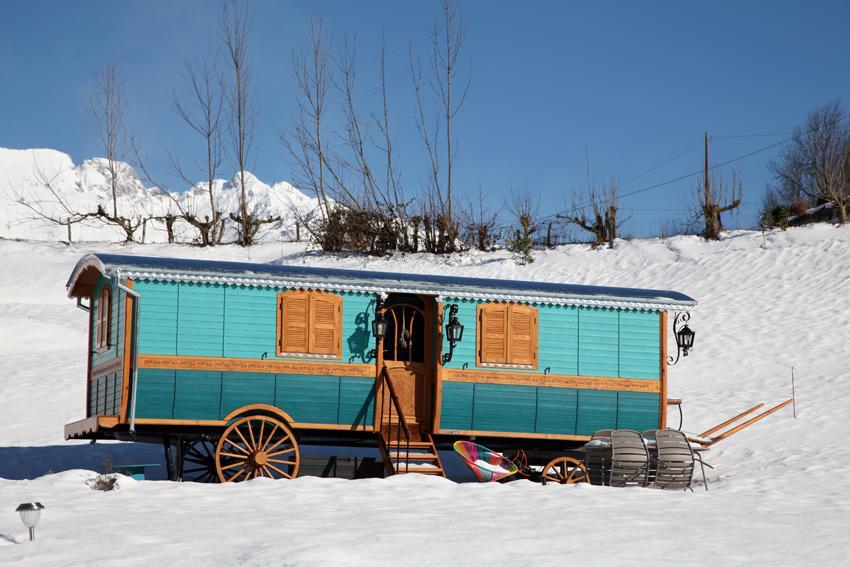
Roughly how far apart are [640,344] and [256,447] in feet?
19.0

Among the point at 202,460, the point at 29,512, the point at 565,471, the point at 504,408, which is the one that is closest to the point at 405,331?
the point at 504,408

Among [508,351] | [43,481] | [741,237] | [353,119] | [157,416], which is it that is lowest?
[43,481]

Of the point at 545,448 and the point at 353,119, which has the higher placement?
the point at 353,119

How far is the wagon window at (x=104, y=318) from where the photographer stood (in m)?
13.4

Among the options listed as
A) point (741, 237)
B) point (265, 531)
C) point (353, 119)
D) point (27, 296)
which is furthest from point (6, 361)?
point (741, 237)

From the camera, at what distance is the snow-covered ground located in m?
8.45

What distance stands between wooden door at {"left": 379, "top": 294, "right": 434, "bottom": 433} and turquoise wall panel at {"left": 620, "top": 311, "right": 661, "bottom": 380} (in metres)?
2.88

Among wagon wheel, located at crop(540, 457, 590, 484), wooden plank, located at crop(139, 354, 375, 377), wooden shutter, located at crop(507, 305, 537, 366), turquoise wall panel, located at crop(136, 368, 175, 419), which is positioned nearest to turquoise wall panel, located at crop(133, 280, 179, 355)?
wooden plank, located at crop(139, 354, 375, 377)

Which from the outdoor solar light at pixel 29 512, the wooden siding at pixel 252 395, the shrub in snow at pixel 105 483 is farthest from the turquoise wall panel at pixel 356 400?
the outdoor solar light at pixel 29 512

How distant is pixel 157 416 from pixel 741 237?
2438 centimetres

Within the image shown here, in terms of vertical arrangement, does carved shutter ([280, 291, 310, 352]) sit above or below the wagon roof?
below

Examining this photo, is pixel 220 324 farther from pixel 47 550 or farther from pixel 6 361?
pixel 6 361

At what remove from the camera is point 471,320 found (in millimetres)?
13992

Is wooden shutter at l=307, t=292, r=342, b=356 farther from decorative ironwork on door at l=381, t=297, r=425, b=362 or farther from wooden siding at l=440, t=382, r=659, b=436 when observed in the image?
wooden siding at l=440, t=382, r=659, b=436
